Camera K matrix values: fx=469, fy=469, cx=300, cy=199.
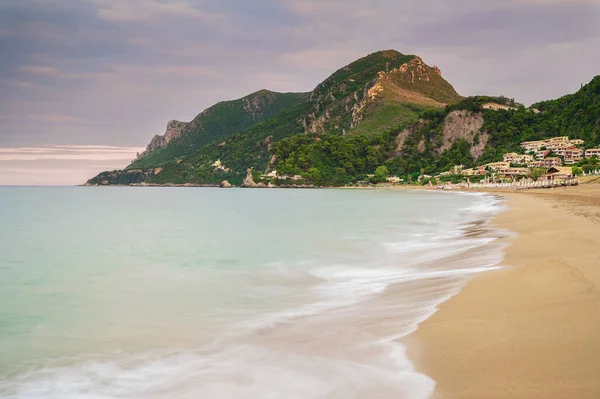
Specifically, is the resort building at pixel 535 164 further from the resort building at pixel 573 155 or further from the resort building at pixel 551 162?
the resort building at pixel 573 155

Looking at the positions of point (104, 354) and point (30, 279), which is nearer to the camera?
point (104, 354)

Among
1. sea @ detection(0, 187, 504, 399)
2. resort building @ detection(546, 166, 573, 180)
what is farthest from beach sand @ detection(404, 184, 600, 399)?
resort building @ detection(546, 166, 573, 180)

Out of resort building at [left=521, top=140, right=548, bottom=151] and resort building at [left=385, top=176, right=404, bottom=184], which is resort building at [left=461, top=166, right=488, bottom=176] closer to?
resort building at [left=521, top=140, right=548, bottom=151]

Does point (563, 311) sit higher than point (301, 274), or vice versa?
point (563, 311)

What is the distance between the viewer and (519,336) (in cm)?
496

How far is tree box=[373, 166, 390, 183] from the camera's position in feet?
507

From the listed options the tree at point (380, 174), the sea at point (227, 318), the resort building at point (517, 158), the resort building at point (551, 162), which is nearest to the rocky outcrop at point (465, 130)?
the tree at point (380, 174)

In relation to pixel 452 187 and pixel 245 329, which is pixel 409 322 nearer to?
pixel 245 329

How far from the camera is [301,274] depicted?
12273 millimetres

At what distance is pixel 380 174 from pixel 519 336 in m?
152

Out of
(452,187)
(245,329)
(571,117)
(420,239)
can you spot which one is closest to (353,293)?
(245,329)

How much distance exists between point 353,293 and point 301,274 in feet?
10.3

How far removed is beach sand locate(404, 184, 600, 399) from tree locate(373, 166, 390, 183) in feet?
484

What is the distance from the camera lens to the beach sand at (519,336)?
3850mm
